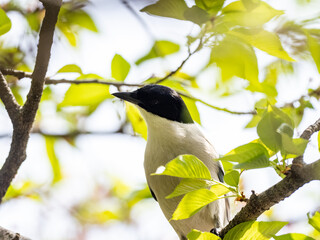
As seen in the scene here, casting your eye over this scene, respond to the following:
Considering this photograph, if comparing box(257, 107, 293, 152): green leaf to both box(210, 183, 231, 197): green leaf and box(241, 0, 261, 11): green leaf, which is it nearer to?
box(210, 183, 231, 197): green leaf

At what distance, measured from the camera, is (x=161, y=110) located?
395 centimetres

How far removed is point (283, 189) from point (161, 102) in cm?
215

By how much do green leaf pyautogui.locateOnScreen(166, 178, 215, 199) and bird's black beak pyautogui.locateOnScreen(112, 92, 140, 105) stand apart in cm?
148

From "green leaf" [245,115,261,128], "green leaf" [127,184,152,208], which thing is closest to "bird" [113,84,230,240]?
"green leaf" [245,115,261,128]

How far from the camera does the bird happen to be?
350 centimetres

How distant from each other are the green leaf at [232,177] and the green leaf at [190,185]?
0.24 feet

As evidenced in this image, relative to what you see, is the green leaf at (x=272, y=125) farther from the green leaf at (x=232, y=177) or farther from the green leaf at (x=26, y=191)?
the green leaf at (x=26, y=191)

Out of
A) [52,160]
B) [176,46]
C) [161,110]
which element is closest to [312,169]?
[176,46]

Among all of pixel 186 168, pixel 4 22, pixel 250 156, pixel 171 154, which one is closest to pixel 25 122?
pixel 4 22

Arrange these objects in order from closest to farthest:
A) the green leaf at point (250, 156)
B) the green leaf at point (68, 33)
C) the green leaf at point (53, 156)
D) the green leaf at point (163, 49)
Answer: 1. the green leaf at point (250, 156)
2. the green leaf at point (68, 33)
3. the green leaf at point (163, 49)
4. the green leaf at point (53, 156)

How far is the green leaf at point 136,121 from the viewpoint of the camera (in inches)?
140

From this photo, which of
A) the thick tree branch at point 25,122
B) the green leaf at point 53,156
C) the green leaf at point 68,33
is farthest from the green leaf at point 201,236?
the green leaf at point 53,156

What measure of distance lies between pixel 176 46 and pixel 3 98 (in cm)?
137

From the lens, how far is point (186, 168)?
1911 mm
